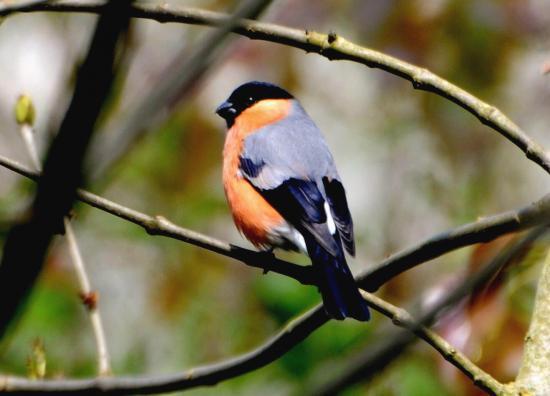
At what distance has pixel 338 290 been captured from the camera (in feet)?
7.06

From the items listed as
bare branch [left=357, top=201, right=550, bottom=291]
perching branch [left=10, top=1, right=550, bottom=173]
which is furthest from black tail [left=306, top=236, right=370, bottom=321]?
perching branch [left=10, top=1, right=550, bottom=173]

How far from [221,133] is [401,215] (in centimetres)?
149

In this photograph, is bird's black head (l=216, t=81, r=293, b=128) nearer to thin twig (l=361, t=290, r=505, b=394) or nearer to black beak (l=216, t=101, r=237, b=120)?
black beak (l=216, t=101, r=237, b=120)

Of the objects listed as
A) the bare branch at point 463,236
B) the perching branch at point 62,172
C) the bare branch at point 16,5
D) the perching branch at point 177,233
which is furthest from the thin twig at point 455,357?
the perching branch at point 62,172

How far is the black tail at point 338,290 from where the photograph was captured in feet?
6.72

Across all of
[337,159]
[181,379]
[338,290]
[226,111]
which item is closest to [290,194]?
[338,290]

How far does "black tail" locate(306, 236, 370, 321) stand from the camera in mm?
2049

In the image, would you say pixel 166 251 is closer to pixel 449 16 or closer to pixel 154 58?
pixel 154 58

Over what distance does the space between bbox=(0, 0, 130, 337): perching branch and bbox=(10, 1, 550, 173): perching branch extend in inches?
35.6

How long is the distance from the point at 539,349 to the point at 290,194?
1.16 metres

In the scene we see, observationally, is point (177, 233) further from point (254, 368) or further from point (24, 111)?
point (24, 111)

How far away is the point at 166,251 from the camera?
5.68 metres

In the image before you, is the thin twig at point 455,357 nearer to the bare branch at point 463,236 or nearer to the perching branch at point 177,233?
the bare branch at point 463,236

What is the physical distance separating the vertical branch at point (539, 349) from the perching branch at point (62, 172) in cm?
127
